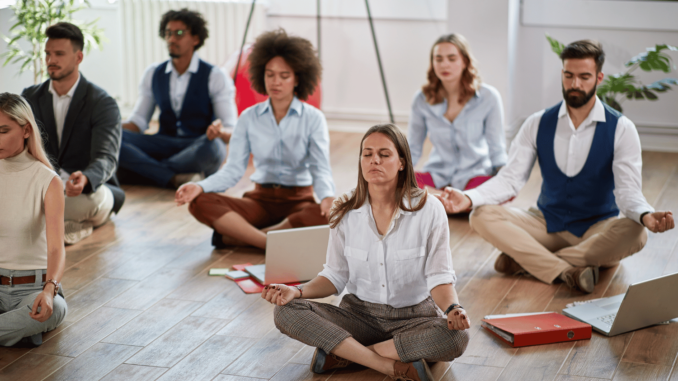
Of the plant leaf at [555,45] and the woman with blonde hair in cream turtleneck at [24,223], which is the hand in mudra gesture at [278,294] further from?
the plant leaf at [555,45]

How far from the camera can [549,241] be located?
11.1ft

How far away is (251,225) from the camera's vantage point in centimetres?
369

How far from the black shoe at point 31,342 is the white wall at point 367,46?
4212mm

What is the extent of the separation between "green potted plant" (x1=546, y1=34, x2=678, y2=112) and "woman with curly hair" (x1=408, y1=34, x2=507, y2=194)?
1.33 m

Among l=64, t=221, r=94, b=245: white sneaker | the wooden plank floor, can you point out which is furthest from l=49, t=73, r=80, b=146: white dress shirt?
the wooden plank floor

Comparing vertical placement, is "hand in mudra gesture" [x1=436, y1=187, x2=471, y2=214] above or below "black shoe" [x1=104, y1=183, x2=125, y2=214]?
above

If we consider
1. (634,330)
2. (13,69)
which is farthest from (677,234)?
(13,69)

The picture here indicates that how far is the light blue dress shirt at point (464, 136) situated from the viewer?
13.9 ft

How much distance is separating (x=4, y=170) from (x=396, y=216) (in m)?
1.39

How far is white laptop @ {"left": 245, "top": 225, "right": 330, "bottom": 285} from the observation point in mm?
Result: 3152

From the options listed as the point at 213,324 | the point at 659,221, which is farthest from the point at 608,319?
A: the point at 213,324

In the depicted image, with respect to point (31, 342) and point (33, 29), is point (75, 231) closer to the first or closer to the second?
point (31, 342)

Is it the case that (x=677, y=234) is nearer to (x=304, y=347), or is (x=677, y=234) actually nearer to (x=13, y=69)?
(x=304, y=347)

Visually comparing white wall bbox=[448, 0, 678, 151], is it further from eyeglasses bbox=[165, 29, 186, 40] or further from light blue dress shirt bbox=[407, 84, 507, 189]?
eyeglasses bbox=[165, 29, 186, 40]
